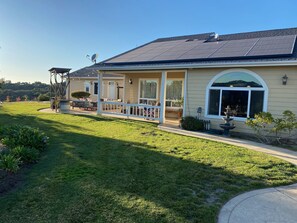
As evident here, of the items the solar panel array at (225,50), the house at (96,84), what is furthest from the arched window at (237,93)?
the house at (96,84)

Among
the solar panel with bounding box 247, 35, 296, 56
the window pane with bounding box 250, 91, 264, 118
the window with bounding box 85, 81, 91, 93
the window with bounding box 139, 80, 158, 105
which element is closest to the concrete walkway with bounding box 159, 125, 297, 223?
the window pane with bounding box 250, 91, 264, 118

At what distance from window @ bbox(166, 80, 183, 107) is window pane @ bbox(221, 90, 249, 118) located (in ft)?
14.5

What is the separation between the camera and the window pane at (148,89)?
15.2m

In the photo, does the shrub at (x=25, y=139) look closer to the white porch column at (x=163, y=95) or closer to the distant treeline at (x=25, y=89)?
the white porch column at (x=163, y=95)

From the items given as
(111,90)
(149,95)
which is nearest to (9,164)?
(149,95)

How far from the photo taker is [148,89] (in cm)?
1556

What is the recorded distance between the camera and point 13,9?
469 inches

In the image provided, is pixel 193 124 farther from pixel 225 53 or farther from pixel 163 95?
pixel 225 53

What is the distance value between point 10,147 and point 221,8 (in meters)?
14.9

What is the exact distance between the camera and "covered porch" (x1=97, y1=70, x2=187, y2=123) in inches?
521

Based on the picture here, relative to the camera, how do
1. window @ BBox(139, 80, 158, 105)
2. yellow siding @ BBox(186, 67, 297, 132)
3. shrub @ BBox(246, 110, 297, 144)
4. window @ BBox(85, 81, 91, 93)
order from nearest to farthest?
shrub @ BBox(246, 110, 297, 144)
yellow siding @ BBox(186, 67, 297, 132)
window @ BBox(139, 80, 158, 105)
window @ BBox(85, 81, 91, 93)

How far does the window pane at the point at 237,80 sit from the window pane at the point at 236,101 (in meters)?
0.34

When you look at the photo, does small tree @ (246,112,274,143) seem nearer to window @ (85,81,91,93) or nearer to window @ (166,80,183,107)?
window @ (166,80,183,107)

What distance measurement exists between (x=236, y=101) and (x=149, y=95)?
22.9ft
